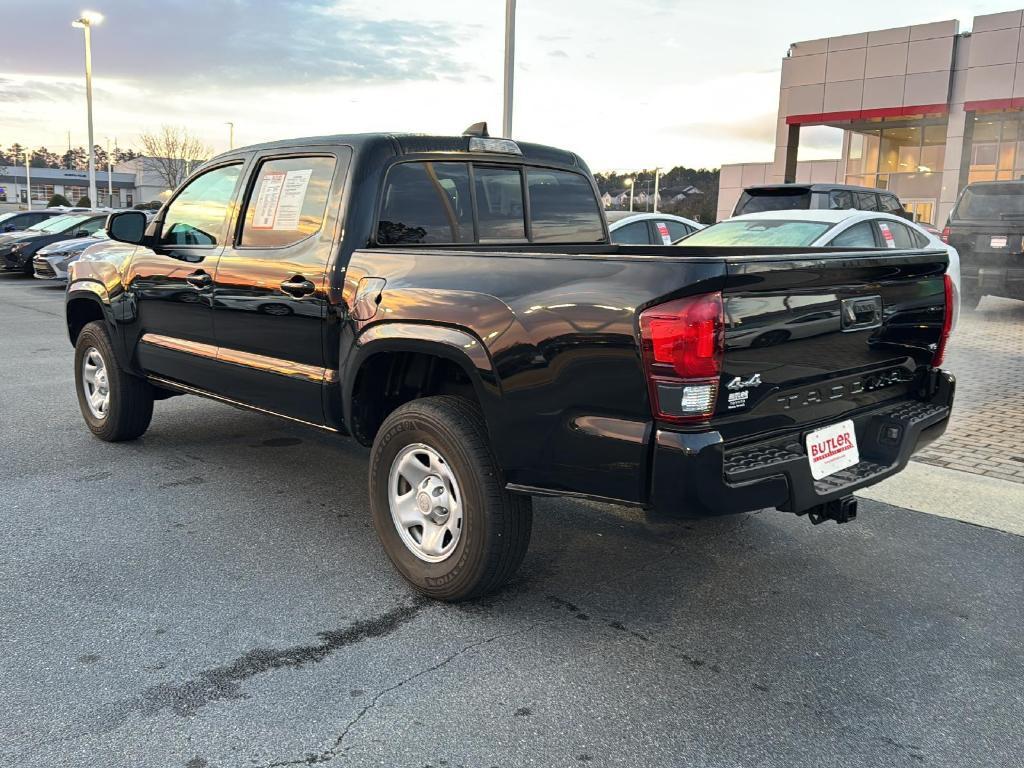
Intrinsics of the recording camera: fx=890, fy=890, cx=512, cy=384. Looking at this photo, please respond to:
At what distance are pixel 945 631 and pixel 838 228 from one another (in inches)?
218

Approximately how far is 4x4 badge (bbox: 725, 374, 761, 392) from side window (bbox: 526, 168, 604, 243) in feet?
6.69

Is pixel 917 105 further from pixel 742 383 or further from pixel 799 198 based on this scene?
pixel 742 383

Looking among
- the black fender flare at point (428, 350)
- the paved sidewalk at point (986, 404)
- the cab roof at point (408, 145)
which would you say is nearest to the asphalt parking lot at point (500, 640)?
the black fender flare at point (428, 350)

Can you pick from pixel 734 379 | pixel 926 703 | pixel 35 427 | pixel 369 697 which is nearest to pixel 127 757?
pixel 369 697

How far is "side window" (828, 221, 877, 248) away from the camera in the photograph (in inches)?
327

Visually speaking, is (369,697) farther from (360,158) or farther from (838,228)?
(838,228)

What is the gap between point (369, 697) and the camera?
2924mm

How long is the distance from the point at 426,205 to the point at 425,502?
1501mm

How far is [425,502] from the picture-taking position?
11.9ft

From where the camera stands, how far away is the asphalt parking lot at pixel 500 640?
106 inches

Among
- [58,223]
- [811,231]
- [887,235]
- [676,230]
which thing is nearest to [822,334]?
[811,231]

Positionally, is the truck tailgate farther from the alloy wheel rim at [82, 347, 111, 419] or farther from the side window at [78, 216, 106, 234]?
the side window at [78, 216, 106, 234]

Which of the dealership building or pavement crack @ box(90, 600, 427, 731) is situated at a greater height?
the dealership building

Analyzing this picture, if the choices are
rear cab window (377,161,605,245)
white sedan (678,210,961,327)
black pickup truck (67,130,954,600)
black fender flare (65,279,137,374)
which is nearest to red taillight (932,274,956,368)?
black pickup truck (67,130,954,600)
